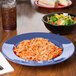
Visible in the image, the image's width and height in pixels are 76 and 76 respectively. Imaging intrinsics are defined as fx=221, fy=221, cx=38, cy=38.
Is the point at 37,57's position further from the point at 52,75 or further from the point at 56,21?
the point at 56,21

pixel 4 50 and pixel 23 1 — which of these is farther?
pixel 23 1

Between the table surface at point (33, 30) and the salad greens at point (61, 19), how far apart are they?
0.10 meters

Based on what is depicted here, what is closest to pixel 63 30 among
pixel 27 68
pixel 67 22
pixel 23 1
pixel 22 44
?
pixel 67 22

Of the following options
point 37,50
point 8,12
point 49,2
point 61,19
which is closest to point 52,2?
point 49,2

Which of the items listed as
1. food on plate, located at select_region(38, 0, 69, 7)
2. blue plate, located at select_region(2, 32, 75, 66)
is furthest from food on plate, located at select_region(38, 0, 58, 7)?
blue plate, located at select_region(2, 32, 75, 66)

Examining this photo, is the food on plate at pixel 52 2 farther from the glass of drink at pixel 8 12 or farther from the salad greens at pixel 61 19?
the glass of drink at pixel 8 12

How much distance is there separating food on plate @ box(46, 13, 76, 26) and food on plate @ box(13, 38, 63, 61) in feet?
1.11

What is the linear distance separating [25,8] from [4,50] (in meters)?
1.20

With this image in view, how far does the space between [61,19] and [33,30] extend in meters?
0.27

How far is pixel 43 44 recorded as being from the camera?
1557 millimetres

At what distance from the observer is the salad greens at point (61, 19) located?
1867 mm

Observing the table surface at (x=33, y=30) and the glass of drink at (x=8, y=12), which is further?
the glass of drink at (x=8, y=12)

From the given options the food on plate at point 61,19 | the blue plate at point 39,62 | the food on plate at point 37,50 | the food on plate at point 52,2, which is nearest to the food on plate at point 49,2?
the food on plate at point 52,2

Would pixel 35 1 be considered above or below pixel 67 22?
below
